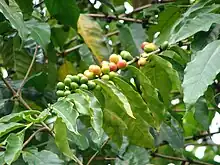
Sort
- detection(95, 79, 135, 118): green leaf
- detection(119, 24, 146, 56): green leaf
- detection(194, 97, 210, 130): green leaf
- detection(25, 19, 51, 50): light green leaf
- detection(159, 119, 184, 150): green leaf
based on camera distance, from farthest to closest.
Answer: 1. detection(119, 24, 146, 56): green leaf
2. detection(159, 119, 184, 150): green leaf
3. detection(25, 19, 51, 50): light green leaf
4. detection(194, 97, 210, 130): green leaf
5. detection(95, 79, 135, 118): green leaf

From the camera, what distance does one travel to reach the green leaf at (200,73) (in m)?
1.10

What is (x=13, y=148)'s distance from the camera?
1111 mm

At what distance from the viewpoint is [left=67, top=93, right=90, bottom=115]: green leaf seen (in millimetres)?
1135

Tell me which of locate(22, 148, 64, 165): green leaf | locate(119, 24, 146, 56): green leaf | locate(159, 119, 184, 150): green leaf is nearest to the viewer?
locate(22, 148, 64, 165): green leaf

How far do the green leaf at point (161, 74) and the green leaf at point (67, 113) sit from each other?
0.91 feet

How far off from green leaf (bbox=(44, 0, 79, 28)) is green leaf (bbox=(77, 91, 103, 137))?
1.70 feet

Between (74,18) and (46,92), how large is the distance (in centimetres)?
24

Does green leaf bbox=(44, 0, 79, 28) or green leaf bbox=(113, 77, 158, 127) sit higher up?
green leaf bbox=(44, 0, 79, 28)

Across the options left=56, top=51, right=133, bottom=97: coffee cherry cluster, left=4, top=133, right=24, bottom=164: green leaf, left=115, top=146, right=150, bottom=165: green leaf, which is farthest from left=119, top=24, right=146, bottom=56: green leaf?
left=4, top=133, right=24, bottom=164: green leaf

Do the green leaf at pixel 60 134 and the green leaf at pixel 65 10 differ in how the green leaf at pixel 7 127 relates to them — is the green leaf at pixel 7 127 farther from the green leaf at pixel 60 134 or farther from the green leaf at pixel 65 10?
the green leaf at pixel 65 10

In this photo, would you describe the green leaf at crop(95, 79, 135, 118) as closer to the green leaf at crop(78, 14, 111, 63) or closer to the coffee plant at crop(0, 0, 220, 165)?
the coffee plant at crop(0, 0, 220, 165)

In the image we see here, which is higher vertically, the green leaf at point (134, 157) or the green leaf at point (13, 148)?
the green leaf at point (13, 148)

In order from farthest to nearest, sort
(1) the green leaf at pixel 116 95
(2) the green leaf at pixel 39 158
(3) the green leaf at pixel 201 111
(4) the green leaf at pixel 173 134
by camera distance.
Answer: (4) the green leaf at pixel 173 134, (3) the green leaf at pixel 201 111, (2) the green leaf at pixel 39 158, (1) the green leaf at pixel 116 95

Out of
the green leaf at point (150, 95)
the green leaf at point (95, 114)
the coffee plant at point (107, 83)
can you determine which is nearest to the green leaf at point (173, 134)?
the coffee plant at point (107, 83)
